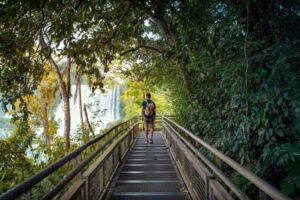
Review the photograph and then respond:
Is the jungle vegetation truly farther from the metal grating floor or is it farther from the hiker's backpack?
the hiker's backpack

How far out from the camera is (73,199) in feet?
7.98

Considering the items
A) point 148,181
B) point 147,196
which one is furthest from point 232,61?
point 148,181

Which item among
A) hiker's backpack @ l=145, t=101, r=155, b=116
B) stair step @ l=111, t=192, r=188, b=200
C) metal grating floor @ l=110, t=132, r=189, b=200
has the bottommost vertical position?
metal grating floor @ l=110, t=132, r=189, b=200

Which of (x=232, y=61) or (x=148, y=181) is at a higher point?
(x=232, y=61)

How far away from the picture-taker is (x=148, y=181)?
4656 millimetres

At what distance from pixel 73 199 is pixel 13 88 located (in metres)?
3.32

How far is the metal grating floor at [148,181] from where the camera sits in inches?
153

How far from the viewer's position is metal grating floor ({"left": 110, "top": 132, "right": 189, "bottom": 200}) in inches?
153

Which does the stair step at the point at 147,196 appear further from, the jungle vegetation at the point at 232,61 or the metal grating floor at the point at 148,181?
the jungle vegetation at the point at 232,61

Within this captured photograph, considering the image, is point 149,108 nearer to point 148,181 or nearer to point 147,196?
point 148,181

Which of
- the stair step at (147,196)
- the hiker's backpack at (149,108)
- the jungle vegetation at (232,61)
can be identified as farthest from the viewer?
the hiker's backpack at (149,108)

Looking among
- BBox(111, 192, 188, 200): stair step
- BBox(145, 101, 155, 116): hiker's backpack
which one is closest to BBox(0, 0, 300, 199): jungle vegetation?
BBox(111, 192, 188, 200): stair step

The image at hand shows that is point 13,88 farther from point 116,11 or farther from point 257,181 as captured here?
point 257,181

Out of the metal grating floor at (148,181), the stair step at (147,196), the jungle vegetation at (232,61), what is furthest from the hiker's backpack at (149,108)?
the stair step at (147,196)
